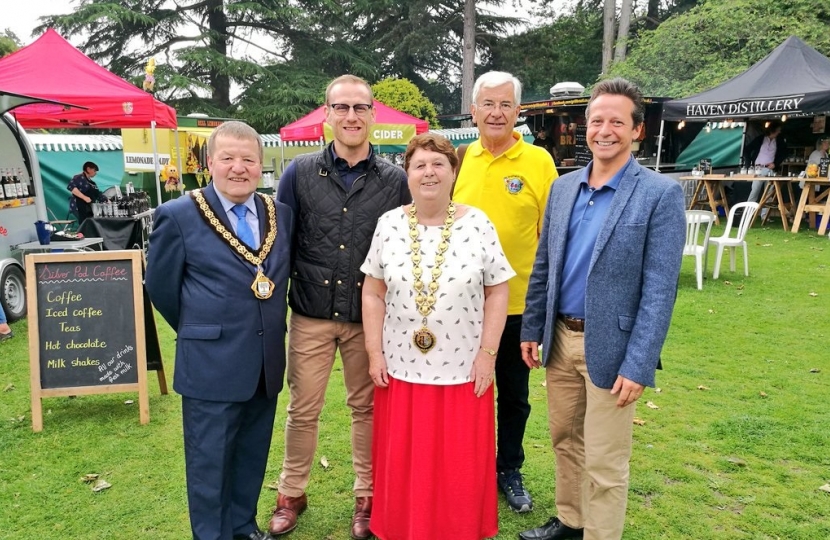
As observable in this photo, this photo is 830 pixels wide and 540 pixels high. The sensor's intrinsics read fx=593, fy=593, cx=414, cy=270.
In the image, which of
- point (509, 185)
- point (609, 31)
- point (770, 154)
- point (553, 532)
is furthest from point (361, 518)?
point (609, 31)

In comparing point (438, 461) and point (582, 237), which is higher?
point (582, 237)

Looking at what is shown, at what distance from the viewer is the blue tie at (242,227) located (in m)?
2.46

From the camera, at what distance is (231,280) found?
238 cm

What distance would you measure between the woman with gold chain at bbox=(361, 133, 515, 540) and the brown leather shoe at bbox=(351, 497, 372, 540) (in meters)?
0.44

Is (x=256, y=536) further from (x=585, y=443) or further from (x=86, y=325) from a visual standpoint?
(x=86, y=325)

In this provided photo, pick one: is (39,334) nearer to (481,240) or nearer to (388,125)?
(481,240)

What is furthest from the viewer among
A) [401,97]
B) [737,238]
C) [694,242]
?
[401,97]

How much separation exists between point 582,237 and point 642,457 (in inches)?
74.3

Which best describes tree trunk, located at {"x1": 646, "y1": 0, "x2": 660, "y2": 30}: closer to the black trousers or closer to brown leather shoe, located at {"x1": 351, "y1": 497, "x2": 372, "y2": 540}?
the black trousers

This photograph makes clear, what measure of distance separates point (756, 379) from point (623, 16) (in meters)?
19.3

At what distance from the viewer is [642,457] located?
11.8 ft

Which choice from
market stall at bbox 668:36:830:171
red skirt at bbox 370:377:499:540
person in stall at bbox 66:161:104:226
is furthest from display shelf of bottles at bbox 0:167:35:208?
market stall at bbox 668:36:830:171

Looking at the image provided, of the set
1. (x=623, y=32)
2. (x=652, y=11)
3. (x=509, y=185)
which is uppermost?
(x=652, y=11)

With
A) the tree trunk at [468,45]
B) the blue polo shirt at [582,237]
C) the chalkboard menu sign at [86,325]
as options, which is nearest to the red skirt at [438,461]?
the blue polo shirt at [582,237]
